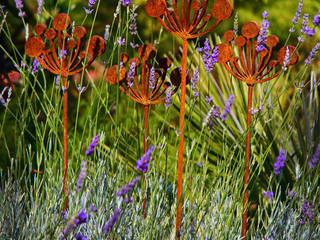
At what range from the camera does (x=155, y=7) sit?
105 centimetres

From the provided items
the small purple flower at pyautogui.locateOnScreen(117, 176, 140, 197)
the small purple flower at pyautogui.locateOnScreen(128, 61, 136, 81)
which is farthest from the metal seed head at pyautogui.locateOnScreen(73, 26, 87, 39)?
the small purple flower at pyautogui.locateOnScreen(117, 176, 140, 197)

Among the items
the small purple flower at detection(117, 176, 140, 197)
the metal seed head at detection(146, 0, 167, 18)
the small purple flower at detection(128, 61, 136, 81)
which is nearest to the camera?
the small purple flower at detection(117, 176, 140, 197)

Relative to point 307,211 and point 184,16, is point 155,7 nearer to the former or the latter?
point 184,16

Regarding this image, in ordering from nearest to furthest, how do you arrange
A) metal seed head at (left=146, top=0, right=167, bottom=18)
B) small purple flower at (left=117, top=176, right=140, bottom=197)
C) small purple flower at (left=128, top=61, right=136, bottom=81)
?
small purple flower at (left=117, top=176, right=140, bottom=197) → metal seed head at (left=146, top=0, right=167, bottom=18) → small purple flower at (left=128, top=61, right=136, bottom=81)

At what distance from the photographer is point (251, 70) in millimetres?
1228

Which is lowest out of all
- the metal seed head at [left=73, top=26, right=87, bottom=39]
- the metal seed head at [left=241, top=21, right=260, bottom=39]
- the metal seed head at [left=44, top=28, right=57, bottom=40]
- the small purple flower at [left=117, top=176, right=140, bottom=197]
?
the small purple flower at [left=117, top=176, right=140, bottom=197]

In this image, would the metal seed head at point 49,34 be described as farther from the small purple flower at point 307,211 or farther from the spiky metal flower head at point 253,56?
the small purple flower at point 307,211

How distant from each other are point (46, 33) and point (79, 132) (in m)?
1.30

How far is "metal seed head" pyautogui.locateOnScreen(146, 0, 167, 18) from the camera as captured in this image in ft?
3.44

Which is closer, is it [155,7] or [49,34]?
[155,7]

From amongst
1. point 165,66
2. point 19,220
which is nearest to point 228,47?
point 165,66

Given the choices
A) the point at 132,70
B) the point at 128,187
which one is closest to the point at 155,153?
the point at 132,70

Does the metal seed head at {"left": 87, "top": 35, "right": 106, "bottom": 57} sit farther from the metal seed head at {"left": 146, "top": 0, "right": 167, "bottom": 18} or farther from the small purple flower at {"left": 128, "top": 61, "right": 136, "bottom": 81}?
the metal seed head at {"left": 146, "top": 0, "right": 167, "bottom": 18}

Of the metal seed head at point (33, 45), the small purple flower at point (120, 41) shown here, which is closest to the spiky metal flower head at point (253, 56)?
the small purple flower at point (120, 41)
